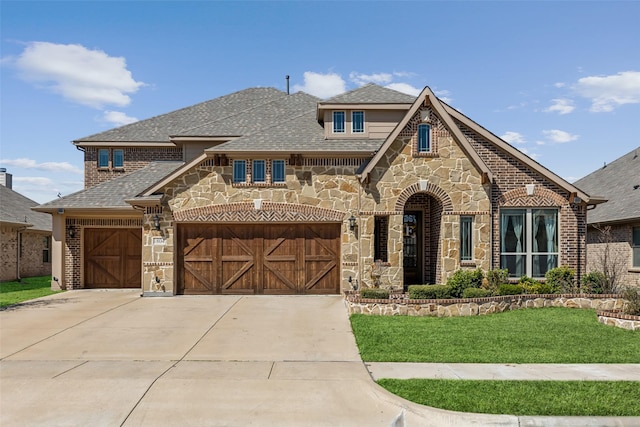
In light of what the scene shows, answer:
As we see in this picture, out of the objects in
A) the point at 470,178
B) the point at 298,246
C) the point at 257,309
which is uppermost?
the point at 470,178

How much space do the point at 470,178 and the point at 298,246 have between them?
254 inches

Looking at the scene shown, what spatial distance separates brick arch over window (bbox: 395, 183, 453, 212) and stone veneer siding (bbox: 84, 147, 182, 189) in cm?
1091

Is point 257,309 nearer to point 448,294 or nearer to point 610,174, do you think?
point 448,294

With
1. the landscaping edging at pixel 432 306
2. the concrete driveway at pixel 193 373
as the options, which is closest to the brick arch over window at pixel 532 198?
the landscaping edging at pixel 432 306

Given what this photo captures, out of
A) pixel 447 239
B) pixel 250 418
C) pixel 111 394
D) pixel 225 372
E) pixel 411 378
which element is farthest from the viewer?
pixel 447 239

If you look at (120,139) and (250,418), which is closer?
(250,418)

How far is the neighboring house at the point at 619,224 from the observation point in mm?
19922

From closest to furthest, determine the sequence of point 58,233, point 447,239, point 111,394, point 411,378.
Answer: point 111,394 → point 411,378 → point 447,239 → point 58,233

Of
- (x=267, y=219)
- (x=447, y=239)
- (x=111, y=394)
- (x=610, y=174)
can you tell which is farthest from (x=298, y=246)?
(x=610, y=174)

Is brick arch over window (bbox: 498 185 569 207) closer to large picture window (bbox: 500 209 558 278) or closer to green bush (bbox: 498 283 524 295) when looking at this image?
large picture window (bbox: 500 209 558 278)

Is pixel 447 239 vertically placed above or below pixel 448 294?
above

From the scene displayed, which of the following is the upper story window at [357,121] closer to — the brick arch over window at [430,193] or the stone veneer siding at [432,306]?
the brick arch over window at [430,193]

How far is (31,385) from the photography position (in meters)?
7.52

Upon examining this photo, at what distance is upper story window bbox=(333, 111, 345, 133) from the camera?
59.6 feet
